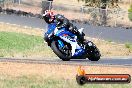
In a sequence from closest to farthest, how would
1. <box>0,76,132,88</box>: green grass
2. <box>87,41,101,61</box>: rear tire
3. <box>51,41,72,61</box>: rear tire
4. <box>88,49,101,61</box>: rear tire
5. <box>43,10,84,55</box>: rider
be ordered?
1. <box>0,76,132,88</box>: green grass
2. <box>43,10,84,55</box>: rider
3. <box>51,41,72,61</box>: rear tire
4. <box>87,41,101,61</box>: rear tire
5. <box>88,49,101,61</box>: rear tire

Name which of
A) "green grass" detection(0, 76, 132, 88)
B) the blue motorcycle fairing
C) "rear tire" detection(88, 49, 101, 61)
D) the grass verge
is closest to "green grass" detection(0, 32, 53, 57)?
the grass verge

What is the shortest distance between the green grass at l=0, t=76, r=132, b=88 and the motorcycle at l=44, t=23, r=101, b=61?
102 inches

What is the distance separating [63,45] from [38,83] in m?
4.34

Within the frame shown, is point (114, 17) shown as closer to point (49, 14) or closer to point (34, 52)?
point (34, 52)

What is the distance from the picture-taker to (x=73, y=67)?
675 inches

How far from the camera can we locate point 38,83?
13.1m

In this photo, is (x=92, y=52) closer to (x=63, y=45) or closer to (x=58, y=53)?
(x=63, y=45)

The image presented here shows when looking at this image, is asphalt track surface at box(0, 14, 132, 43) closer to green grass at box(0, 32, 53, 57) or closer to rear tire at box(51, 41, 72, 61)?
green grass at box(0, 32, 53, 57)

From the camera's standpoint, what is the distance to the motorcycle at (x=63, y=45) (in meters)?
16.8

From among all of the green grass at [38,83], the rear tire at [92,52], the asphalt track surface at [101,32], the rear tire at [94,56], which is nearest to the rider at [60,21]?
the rear tire at [92,52]

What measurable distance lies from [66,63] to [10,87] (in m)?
5.57

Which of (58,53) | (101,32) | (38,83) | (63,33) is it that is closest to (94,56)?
(58,53)

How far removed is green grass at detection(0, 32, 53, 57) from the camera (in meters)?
23.9

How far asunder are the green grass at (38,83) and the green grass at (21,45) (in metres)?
8.07
